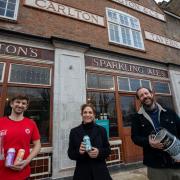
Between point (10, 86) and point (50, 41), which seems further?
point (50, 41)

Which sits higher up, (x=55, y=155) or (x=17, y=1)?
(x=17, y=1)

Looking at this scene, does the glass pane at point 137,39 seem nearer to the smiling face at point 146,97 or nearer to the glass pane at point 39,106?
the glass pane at point 39,106

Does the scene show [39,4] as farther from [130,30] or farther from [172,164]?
[172,164]

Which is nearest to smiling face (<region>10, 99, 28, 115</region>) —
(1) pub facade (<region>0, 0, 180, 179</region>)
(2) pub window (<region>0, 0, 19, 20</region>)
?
(1) pub facade (<region>0, 0, 180, 179</region>)

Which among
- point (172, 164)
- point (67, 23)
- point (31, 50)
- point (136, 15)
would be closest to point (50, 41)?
point (31, 50)

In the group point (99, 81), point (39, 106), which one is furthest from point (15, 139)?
point (99, 81)

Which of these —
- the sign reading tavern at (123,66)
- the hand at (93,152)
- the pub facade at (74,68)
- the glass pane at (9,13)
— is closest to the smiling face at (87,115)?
the hand at (93,152)

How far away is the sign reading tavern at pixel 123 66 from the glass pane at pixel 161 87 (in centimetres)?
50

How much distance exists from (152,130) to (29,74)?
479cm

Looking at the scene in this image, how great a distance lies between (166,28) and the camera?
37.1 feet

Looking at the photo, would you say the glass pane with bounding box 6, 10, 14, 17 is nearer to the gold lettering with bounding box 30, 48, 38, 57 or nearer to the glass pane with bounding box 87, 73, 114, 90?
the gold lettering with bounding box 30, 48, 38, 57

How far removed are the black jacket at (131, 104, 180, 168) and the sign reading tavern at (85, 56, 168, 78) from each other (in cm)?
484

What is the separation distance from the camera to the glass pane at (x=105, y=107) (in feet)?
21.9

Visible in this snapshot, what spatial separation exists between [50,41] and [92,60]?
6.51 ft
